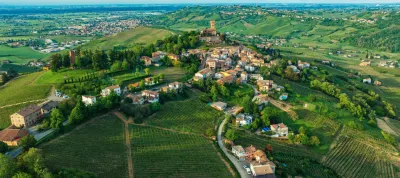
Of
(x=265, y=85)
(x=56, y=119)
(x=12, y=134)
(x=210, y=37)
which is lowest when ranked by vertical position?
(x=265, y=85)

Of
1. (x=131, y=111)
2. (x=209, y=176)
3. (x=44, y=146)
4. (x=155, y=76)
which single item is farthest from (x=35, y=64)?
(x=209, y=176)

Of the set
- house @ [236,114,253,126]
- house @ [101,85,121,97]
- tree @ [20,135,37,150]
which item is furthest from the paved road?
tree @ [20,135,37,150]

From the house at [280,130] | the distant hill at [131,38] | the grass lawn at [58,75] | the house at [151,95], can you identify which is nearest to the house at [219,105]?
the house at [280,130]

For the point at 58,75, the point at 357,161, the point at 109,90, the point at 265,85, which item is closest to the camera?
the point at 357,161

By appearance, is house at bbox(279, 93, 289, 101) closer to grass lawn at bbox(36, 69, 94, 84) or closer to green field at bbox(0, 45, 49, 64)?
grass lawn at bbox(36, 69, 94, 84)

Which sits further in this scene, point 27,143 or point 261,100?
point 261,100

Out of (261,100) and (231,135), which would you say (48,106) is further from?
(261,100)

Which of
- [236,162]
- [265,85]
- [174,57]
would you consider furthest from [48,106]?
[265,85]
